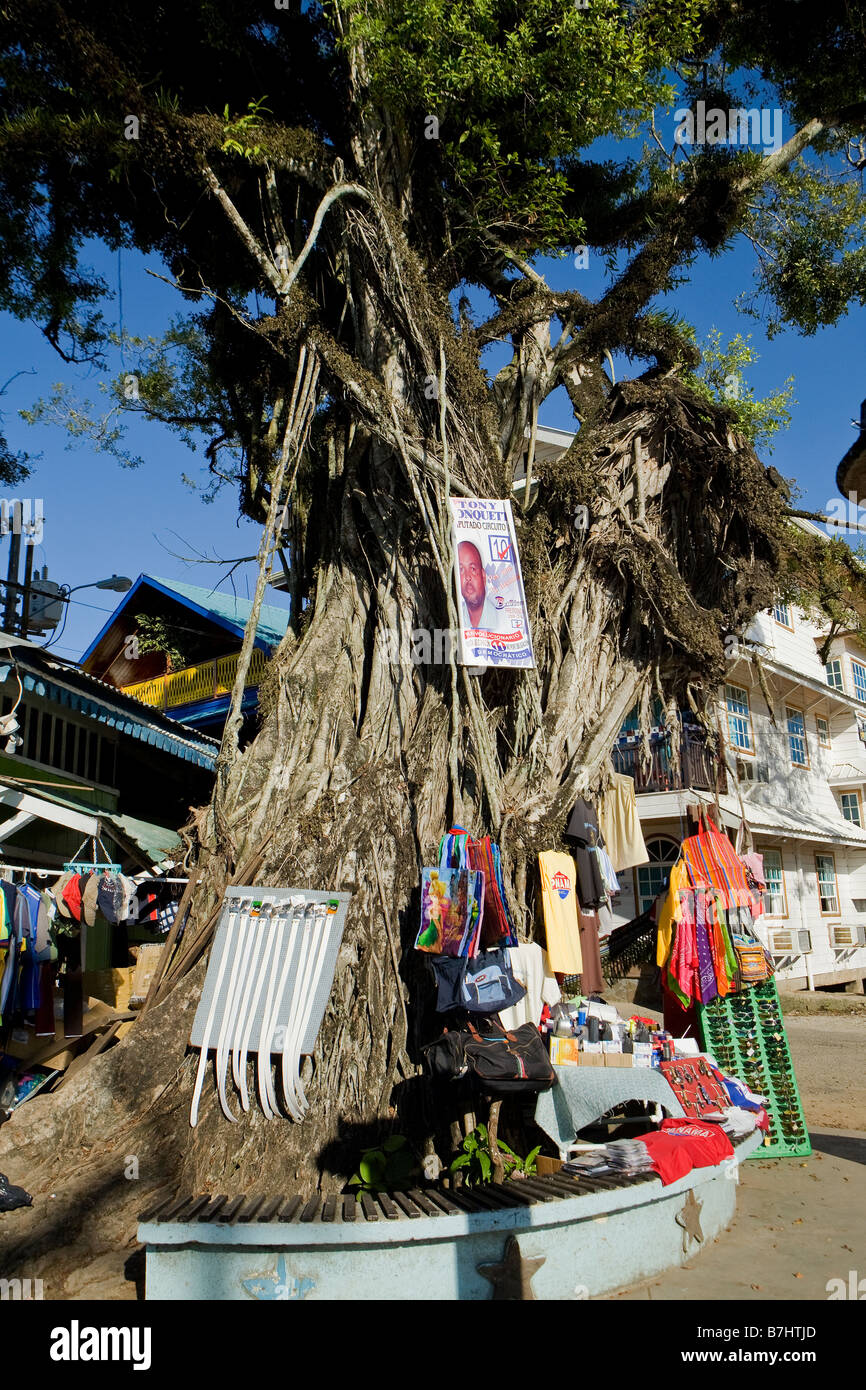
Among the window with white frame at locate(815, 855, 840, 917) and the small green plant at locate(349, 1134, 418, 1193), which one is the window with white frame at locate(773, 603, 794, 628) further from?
the small green plant at locate(349, 1134, 418, 1193)

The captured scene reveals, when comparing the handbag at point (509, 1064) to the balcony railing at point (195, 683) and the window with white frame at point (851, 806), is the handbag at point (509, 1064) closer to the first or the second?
the balcony railing at point (195, 683)

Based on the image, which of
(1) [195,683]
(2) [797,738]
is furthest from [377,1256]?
(2) [797,738]

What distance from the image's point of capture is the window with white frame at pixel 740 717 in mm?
18656

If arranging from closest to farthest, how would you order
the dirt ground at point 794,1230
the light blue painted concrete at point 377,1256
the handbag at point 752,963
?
1. the light blue painted concrete at point 377,1256
2. the dirt ground at point 794,1230
3. the handbag at point 752,963

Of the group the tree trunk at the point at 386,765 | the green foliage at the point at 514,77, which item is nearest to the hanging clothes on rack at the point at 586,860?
the tree trunk at the point at 386,765

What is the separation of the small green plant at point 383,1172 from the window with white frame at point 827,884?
1737 centimetres

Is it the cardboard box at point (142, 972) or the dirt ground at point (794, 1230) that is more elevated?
the cardboard box at point (142, 972)

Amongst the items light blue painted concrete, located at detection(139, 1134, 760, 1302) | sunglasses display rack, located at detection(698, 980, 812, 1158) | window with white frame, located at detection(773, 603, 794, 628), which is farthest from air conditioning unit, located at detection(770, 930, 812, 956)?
light blue painted concrete, located at detection(139, 1134, 760, 1302)

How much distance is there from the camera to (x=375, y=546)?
27.7ft

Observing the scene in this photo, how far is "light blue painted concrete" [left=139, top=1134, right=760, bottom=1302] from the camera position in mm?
3914

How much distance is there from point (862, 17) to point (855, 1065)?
10745 millimetres
